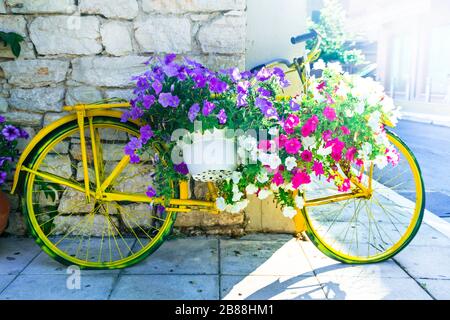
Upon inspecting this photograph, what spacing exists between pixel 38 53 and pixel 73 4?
15.7 inches

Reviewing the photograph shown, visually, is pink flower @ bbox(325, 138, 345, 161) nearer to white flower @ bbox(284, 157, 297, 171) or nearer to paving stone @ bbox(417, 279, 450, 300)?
white flower @ bbox(284, 157, 297, 171)

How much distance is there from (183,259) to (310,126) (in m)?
1.18

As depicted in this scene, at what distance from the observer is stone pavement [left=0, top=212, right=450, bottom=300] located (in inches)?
99.7

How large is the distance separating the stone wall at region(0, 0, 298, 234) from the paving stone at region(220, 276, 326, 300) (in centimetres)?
138

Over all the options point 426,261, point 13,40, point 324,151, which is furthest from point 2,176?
point 426,261

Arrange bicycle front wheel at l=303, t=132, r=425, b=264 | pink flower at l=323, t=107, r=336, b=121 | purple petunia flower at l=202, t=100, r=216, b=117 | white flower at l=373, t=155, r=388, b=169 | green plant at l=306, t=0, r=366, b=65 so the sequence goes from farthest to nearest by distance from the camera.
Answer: green plant at l=306, t=0, r=366, b=65 < bicycle front wheel at l=303, t=132, r=425, b=264 < white flower at l=373, t=155, r=388, b=169 < pink flower at l=323, t=107, r=336, b=121 < purple petunia flower at l=202, t=100, r=216, b=117

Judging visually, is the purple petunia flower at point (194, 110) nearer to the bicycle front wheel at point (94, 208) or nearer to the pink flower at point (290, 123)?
the pink flower at point (290, 123)

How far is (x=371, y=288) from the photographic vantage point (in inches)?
103

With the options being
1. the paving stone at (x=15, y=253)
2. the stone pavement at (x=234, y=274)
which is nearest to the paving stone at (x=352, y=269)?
the stone pavement at (x=234, y=274)

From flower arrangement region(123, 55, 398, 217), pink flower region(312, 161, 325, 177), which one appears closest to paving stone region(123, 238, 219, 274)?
flower arrangement region(123, 55, 398, 217)

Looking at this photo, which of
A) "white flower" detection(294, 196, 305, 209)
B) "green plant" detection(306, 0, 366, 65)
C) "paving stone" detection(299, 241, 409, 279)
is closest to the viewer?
"white flower" detection(294, 196, 305, 209)

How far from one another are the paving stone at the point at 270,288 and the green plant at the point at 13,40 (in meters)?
1.94

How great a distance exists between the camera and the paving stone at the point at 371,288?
8.26 feet
